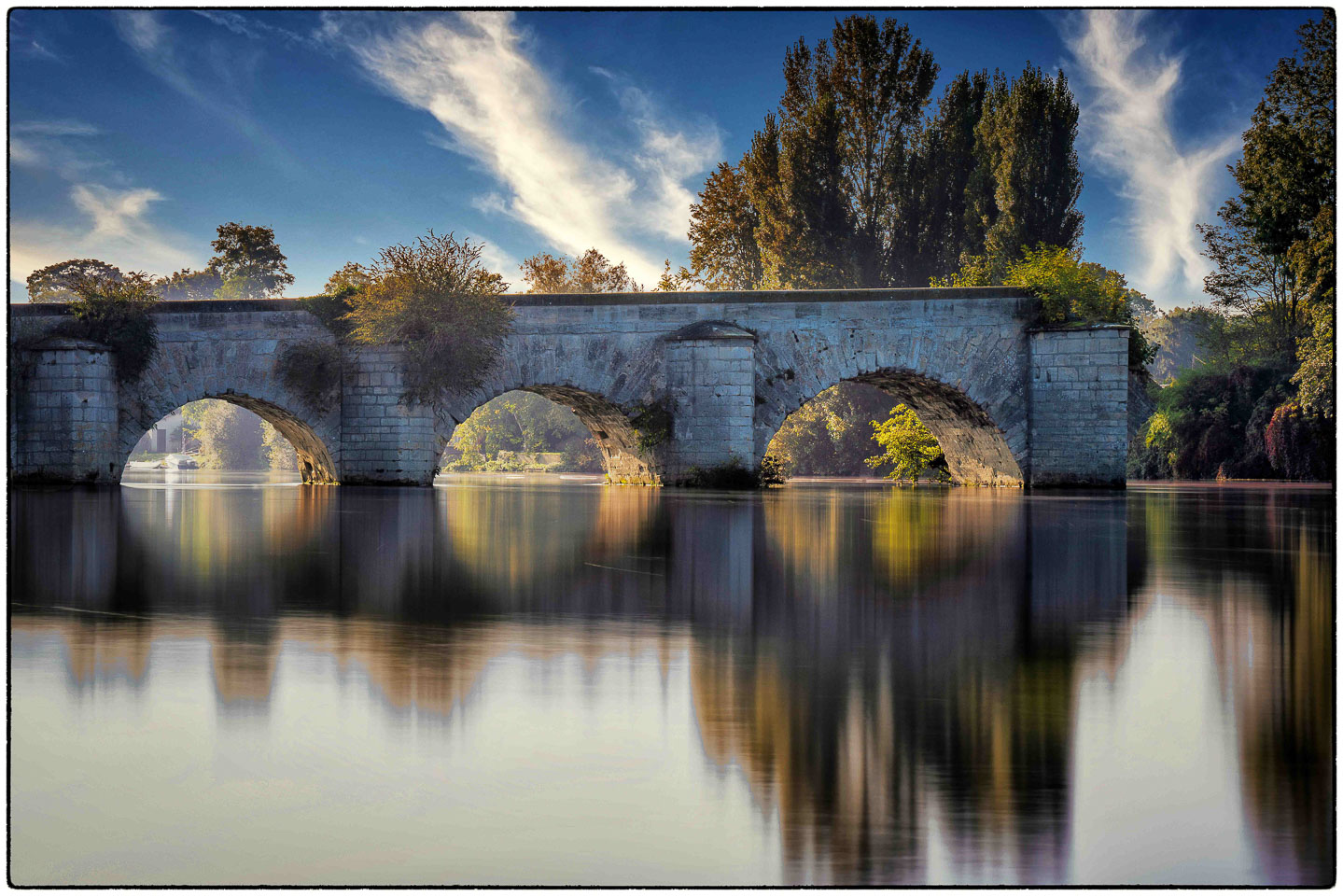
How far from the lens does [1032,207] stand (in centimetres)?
3456

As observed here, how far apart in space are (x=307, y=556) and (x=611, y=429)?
62.8 ft

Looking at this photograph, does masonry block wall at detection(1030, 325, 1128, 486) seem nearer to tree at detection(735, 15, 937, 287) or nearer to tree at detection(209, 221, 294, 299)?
tree at detection(735, 15, 937, 287)

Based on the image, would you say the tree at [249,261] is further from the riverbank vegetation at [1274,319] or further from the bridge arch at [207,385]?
the riverbank vegetation at [1274,319]

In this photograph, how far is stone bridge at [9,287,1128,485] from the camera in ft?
76.1

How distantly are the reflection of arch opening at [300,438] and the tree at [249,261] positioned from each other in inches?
1126

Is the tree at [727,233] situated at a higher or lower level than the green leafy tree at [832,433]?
higher

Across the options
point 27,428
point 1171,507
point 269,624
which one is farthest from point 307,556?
point 27,428

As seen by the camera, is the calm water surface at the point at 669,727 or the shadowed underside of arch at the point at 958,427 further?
the shadowed underside of arch at the point at 958,427

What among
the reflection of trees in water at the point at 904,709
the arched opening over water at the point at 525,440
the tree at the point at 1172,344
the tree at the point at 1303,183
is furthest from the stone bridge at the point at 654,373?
the tree at the point at 1172,344

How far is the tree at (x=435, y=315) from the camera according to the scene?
77.4 feet

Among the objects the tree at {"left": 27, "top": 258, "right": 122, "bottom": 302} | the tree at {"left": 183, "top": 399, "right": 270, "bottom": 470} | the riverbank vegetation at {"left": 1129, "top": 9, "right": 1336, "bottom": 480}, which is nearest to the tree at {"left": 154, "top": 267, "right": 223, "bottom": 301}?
the tree at {"left": 27, "top": 258, "right": 122, "bottom": 302}

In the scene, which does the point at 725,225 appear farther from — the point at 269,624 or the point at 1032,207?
the point at 269,624

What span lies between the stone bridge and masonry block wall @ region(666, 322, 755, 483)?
3 centimetres

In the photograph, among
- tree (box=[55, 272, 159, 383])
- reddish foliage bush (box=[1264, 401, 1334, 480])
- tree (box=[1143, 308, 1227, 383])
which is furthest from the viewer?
tree (box=[1143, 308, 1227, 383])
